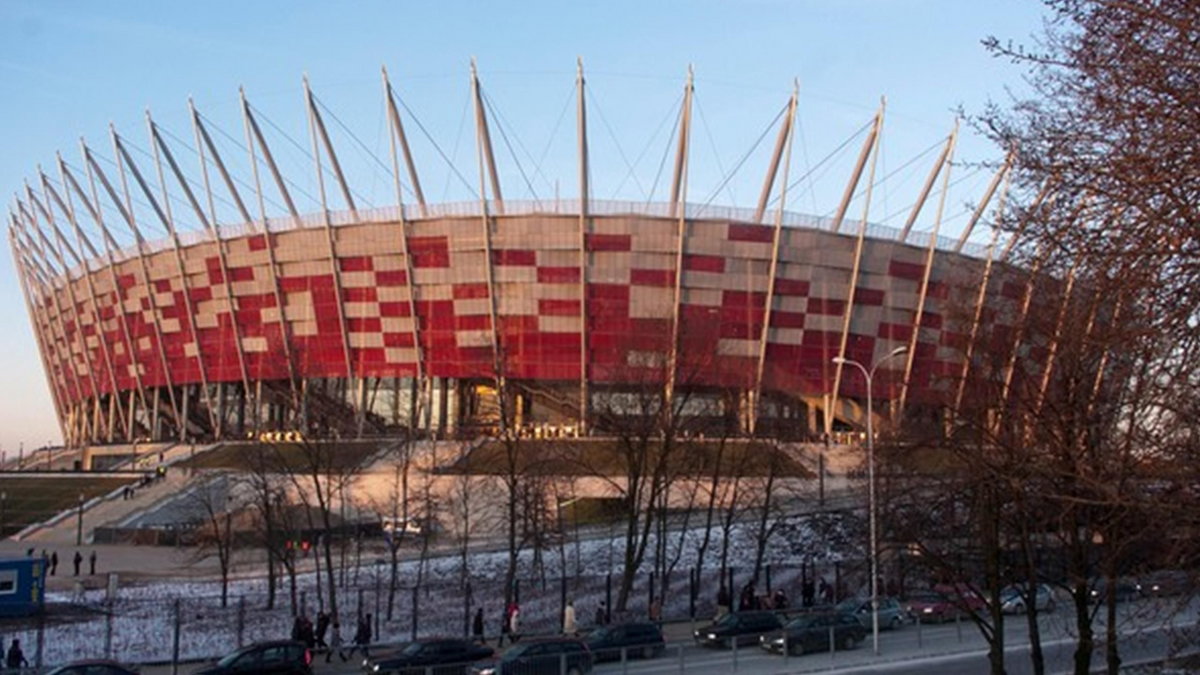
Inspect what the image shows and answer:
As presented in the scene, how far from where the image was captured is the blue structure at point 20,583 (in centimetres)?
3139

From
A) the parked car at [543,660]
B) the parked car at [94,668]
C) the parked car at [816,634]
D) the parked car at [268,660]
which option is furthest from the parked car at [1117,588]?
the parked car at [94,668]

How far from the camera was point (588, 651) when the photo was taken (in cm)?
2362

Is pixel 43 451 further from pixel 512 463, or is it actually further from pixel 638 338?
pixel 512 463

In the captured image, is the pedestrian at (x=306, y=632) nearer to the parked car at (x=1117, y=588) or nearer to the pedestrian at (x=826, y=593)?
the pedestrian at (x=826, y=593)

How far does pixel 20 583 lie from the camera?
31625 millimetres

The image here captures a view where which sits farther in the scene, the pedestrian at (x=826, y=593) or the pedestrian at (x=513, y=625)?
the pedestrian at (x=826, y=593)

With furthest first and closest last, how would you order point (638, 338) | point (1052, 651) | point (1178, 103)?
point (638, 338) → point (1052, 651) → point (1178, 103)

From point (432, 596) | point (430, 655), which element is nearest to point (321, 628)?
point (430, 655)

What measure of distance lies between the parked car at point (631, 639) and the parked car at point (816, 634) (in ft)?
8.93

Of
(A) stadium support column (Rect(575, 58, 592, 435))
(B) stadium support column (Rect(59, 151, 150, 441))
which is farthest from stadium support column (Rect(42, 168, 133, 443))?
(A) stadium support column (Rect(575, 58, 592, 435))

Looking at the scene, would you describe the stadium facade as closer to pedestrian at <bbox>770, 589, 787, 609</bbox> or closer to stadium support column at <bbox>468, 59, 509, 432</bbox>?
stadium support column at <bbox>468, 59, 509, 432</bbox>

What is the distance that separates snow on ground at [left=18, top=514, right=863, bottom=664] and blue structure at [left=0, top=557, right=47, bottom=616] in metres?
0.94

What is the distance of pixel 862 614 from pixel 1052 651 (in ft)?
17.3

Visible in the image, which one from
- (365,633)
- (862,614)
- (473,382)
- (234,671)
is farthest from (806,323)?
(234,671)
